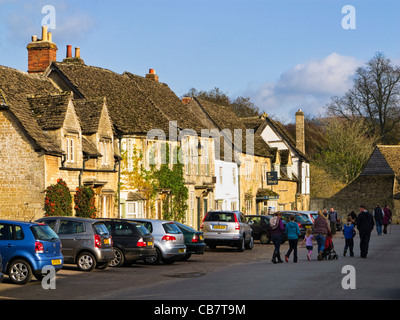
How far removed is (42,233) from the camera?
18.0 m

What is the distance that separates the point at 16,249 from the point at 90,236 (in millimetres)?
3722

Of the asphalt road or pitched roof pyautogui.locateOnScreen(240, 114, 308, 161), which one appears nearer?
the asphalt road

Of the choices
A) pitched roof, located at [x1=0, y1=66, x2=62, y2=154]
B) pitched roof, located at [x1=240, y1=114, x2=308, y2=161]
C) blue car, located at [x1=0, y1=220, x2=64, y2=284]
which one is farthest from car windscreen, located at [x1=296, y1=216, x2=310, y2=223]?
pitched roof, located at [x1=240, y1=114, x2=308, y2=161]

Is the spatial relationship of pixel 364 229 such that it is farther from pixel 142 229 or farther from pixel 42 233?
pixel 42 233

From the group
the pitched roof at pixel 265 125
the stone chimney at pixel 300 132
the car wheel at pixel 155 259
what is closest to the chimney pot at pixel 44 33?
the car wheel at pixel 155 259

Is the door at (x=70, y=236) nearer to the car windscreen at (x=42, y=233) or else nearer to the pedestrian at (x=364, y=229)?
the car windscreen at (x=42, y=233)

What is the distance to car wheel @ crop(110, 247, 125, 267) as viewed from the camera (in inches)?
905

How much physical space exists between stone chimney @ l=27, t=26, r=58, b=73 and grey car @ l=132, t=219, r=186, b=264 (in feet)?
60.4

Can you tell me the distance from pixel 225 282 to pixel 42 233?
497cm

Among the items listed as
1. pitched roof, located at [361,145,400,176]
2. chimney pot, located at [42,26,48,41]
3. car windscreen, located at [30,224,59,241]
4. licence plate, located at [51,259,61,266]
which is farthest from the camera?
pitched roof, located at [361,145,400,176]

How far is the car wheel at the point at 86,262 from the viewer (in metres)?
21.2

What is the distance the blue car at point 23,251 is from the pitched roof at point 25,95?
11402 mm

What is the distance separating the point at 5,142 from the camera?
29656mm

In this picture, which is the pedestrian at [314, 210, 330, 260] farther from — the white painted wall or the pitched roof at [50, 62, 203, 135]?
the white painted wall
